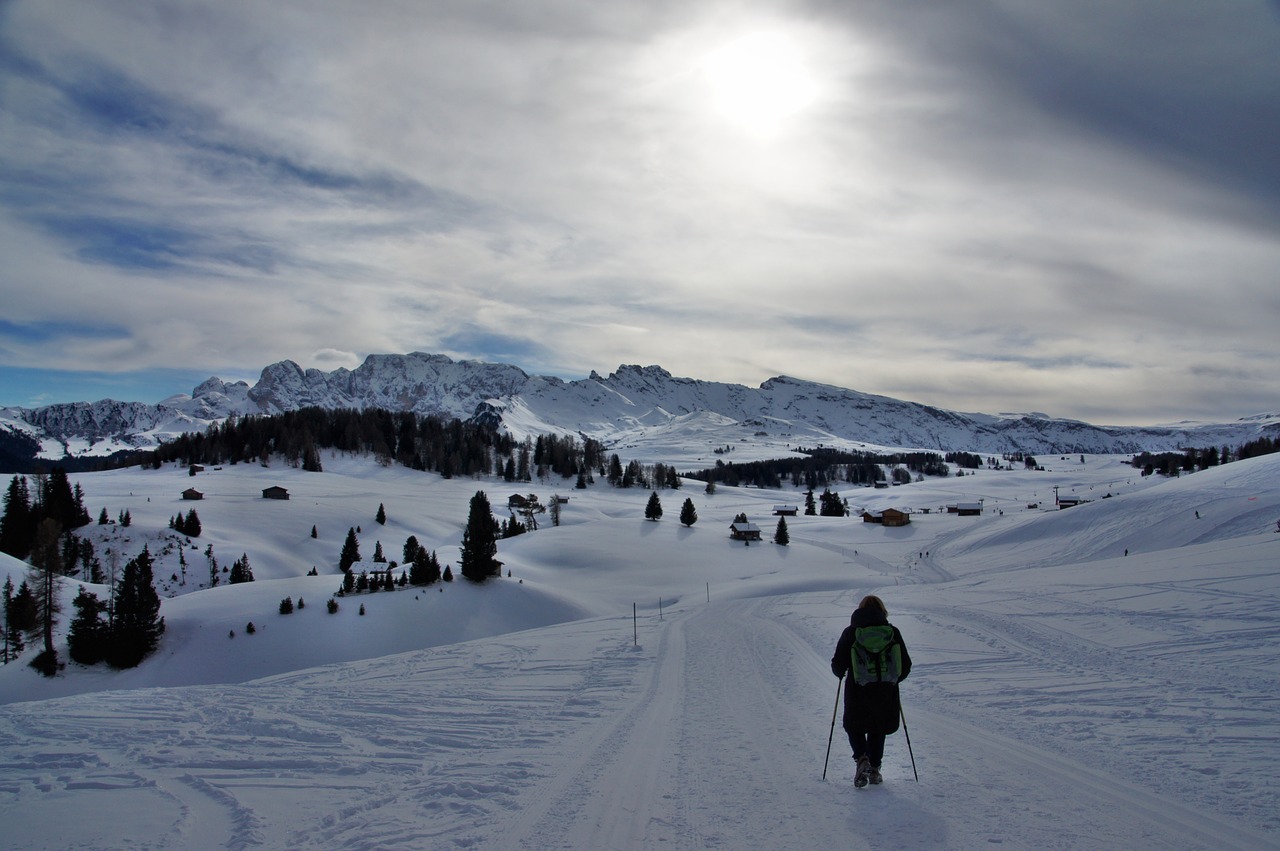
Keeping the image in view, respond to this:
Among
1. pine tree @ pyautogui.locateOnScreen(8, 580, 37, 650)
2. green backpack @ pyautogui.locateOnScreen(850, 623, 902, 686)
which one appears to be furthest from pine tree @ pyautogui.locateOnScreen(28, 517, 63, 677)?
green backpack @ pyautogui.locateOnScreen(850, 623, 902, 686)

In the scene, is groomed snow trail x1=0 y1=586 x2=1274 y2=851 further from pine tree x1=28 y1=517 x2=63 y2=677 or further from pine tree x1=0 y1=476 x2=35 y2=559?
pine tree x1=0 y1=476 x2=35 y2=559

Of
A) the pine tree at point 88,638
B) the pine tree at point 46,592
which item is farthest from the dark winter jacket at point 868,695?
the pine tree at point 46,592

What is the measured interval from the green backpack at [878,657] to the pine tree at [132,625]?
3658 cm

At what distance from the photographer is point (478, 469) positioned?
415 feet

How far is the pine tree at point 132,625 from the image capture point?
30.7m

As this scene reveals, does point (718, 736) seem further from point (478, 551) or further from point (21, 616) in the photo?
point (21, 616)

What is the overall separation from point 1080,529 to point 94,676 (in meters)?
63.4

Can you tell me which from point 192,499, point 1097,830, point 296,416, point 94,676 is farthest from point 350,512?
point 1097,830

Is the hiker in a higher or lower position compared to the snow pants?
higher

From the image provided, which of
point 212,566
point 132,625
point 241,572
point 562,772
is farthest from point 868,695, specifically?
point 212,566

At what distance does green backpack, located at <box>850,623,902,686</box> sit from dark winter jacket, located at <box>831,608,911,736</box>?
Answer: 56 mm

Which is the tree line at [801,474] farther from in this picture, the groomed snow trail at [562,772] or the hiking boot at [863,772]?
the hiking boot at [863,772]

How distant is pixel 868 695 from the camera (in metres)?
6.73

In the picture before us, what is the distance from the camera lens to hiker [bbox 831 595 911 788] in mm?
6656
